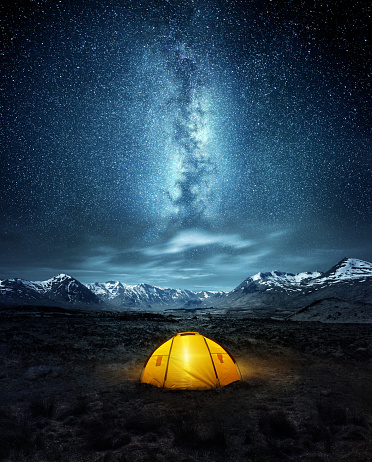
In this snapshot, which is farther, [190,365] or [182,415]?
[190,365]

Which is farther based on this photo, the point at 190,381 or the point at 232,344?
the point at 232,344

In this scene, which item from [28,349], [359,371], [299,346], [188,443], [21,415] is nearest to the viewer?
[188,443]

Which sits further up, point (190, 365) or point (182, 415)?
point (190, 365)

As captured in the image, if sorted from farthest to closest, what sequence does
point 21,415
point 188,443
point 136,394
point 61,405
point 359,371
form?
point 359,371
point 136,394
point 61,405
point 21,415
point 188,443

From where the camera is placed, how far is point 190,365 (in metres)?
9.21

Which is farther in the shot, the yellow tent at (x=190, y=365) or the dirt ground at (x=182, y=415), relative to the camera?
the yellow tent at (x=190, y=365)

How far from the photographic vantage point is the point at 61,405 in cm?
736

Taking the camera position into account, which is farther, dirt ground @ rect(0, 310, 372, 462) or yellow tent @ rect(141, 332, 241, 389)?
yellow tent @ rect(141, 332, 241, 389)

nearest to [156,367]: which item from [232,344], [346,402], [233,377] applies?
[233,377]

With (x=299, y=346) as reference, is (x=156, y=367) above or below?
above

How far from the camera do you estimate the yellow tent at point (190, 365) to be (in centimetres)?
890

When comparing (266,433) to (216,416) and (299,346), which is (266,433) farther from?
(299,346)

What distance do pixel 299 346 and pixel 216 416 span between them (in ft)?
47.7

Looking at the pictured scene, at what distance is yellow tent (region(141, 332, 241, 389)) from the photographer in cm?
890
